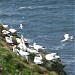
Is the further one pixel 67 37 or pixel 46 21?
pixel 46 21

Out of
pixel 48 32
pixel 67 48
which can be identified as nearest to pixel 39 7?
pixel 48 32

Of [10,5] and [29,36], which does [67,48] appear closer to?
[29,36]

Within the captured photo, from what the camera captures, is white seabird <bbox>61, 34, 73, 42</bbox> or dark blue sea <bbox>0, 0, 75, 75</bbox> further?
white seabird <bbox>61, 34, 73, 42</bbox>

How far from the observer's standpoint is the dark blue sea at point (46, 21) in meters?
51.6

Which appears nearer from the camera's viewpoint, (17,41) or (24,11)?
(17,41)

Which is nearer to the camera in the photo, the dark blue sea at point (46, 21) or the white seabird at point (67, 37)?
the dark blue sea at point (46, 21)

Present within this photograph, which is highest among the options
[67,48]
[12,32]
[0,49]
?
[0,49]

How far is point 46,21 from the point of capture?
65.2 meters

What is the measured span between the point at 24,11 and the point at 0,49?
56.7 meters

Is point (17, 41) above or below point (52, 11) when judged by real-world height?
above

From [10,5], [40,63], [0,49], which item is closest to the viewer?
[0,49]

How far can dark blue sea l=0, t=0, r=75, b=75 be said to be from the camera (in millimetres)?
51562

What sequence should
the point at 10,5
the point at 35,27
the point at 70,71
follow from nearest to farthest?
the point at 70,71
the point at 35,27
the point at 10,5

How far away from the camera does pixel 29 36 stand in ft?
185
